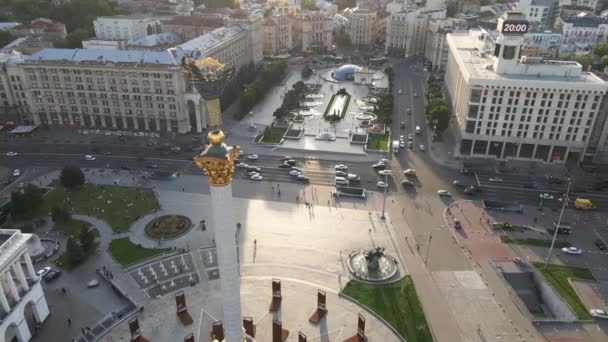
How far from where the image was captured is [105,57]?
126438mm

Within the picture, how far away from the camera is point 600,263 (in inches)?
3066

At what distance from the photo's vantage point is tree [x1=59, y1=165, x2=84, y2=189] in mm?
96562

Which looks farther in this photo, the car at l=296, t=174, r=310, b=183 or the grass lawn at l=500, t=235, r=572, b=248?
the car at l=296, t=174, r=310, b=183

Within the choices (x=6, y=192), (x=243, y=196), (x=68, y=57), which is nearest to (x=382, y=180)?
(x=243, y=196)

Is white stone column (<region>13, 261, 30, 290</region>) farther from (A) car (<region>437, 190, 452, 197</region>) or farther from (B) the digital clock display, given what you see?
(B) the digital clock display

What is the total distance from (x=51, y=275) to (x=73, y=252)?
4629 mm

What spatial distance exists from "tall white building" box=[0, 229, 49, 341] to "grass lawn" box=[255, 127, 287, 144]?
6883 centimetres

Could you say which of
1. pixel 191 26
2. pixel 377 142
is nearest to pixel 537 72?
pixel 377 142

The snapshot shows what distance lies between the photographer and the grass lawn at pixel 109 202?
90750 mm

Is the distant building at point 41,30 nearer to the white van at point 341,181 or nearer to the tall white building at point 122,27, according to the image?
the tall white building at point 122,27

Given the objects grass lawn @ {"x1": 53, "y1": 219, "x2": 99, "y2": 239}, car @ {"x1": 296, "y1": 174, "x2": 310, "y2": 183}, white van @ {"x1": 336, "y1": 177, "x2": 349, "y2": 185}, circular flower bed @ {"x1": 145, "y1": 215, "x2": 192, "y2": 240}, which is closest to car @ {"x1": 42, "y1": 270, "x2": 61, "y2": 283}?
grass lawn @ {"x1": 53, "y1": 219, "x2": 99, "y2": 239}

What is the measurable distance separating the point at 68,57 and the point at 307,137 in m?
69.6

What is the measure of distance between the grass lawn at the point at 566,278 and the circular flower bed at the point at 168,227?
62.6m

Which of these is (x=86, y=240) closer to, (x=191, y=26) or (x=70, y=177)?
(x=70, y=177)
